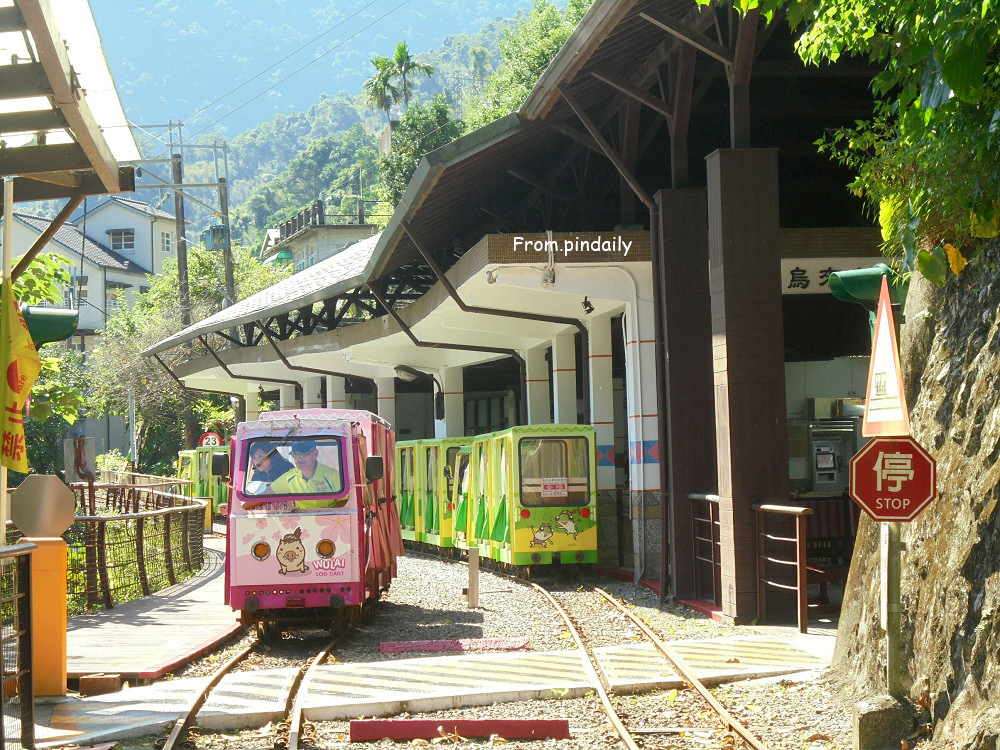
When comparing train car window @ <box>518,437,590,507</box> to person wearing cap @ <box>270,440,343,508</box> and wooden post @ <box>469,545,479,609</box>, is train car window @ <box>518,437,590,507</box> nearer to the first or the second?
wooden post @ <box>469,545,479,609</box>

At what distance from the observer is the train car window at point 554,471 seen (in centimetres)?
1881

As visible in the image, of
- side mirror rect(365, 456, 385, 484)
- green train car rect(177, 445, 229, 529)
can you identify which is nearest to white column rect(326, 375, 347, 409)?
green train car rect(177, 445, 229, 529)

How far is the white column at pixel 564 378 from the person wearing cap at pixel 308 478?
978 centimetres

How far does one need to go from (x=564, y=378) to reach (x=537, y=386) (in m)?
2.85

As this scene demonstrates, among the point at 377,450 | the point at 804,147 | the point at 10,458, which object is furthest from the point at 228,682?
the point at 804,147

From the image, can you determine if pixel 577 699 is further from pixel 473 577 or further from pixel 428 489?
pixel 428 489

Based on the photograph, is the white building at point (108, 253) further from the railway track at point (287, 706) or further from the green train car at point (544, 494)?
the railway track at point (287, 706)

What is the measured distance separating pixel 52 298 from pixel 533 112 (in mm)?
6202

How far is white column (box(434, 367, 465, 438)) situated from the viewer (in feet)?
99.1

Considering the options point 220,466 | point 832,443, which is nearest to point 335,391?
point 832,443

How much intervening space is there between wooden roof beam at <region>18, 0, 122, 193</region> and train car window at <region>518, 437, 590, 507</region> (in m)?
11.3

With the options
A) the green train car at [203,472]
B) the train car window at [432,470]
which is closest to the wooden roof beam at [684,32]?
the train car window at [432,470]

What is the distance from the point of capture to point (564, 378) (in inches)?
897

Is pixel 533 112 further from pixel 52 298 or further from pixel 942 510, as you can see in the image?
pixel 942 510
